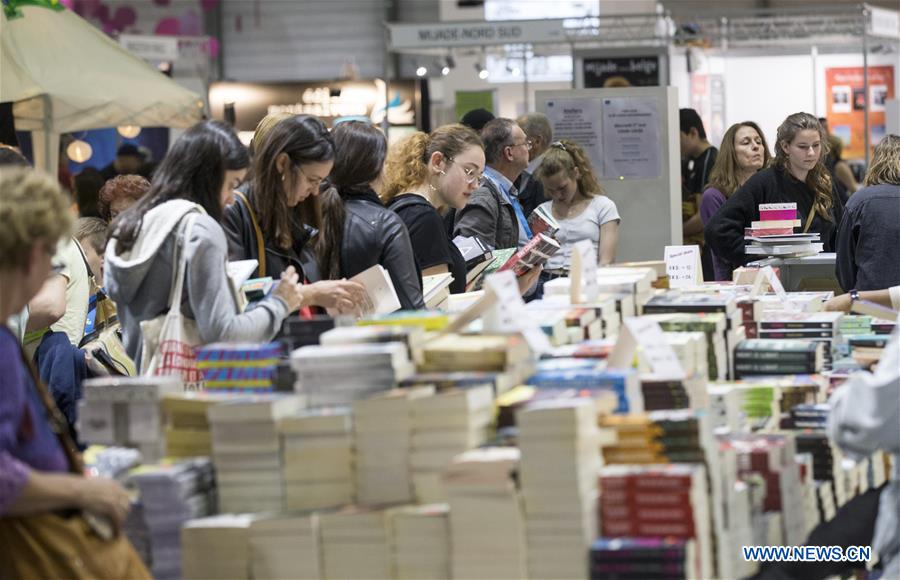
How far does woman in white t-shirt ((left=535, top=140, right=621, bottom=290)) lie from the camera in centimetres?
748

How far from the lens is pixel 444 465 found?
2.69 meters

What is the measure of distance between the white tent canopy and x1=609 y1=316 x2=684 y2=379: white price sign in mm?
Answer: 5908

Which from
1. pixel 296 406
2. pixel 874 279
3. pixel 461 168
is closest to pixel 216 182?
pixel 296 406

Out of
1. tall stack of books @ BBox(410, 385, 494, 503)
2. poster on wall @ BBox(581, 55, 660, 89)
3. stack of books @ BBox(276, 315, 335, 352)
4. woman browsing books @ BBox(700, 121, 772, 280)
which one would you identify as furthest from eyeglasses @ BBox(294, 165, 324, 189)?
poster on wall @ BBox(581, 55, 660, 89)

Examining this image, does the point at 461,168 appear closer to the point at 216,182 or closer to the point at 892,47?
the point at 216,182

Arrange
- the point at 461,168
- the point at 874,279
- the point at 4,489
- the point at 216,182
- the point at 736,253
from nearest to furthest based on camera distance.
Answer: the point at 4,489 → the point at 216,182 → the point at 461,168 → the point at 874,279 → the point at 736,253

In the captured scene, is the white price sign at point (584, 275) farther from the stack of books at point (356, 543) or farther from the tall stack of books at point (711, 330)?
the stack of books at point (356, 543)

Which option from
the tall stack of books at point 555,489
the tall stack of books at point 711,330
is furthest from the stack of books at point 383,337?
the tall stack of books at point 711,330

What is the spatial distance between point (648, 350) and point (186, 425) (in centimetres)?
110

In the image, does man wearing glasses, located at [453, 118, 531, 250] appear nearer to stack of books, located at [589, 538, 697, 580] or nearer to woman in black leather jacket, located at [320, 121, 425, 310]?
woman in black leather jacket, located at [320, 121, 425, 310]

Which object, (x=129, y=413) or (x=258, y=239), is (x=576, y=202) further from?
(x=129, y=413)

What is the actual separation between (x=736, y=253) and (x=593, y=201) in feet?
2.84

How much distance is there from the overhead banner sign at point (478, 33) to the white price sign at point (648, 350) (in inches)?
323

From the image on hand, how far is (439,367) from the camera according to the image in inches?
116
